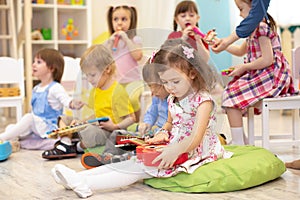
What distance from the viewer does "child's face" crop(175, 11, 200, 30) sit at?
8.18 feet

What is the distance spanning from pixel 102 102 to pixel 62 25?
2.29 m

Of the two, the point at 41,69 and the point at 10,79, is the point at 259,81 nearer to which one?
the point at 41,69

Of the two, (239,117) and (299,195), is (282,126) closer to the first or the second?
(239,117)

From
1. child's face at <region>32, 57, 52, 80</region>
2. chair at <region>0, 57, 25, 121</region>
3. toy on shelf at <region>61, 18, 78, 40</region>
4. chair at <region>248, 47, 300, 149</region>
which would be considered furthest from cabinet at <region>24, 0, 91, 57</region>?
chair at <region>248, 47, 300, 149</region>

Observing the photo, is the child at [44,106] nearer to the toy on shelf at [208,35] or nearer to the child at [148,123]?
the child at [148,123]

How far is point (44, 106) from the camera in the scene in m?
2.69

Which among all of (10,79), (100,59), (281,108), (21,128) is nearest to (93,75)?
(100,59)

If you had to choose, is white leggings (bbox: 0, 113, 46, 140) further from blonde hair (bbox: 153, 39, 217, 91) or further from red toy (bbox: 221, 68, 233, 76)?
blonde hair (bbox: 153, 39, 217, 91)

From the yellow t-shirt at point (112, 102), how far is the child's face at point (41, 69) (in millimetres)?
570

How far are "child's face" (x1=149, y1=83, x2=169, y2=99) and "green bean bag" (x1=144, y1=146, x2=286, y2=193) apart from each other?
36 cm

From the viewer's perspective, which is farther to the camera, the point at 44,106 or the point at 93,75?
the point at 44,106

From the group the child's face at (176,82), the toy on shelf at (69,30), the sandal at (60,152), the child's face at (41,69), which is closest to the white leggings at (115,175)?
the child's face at (176,82)

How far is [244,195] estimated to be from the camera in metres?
1.67

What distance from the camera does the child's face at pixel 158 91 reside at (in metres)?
1.94
